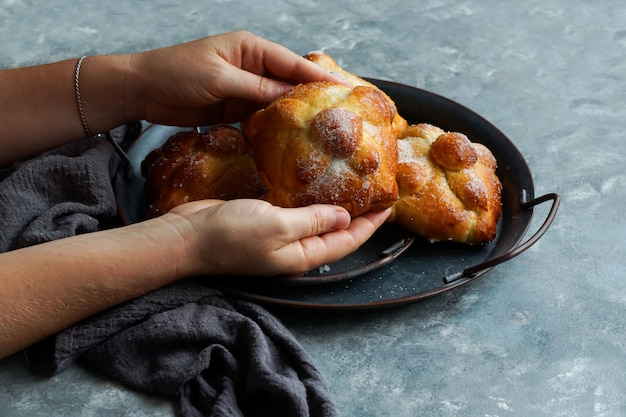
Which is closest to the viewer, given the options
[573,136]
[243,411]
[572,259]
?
[243,411]

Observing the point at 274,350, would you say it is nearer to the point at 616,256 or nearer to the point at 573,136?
the point at 616,256

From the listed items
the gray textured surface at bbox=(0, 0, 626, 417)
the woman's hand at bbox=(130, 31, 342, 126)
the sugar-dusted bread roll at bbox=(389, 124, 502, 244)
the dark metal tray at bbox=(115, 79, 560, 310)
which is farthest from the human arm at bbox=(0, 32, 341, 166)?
the gray textured surface at bbox=(0, 0, 626, 417)

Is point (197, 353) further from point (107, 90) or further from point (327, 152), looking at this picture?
point (107, 90)

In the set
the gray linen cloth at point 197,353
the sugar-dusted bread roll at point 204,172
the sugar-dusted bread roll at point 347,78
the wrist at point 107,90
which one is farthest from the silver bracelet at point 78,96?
the sugar-dusted bread roll at point 347,78

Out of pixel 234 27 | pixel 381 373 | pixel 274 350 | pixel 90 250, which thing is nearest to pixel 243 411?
pixel 274 350

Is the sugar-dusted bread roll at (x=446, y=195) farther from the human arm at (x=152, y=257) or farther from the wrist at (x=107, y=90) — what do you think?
the wrist at (x=107, y=90)

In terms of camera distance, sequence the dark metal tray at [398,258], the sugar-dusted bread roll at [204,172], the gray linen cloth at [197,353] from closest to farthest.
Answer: the gray linen cloth at [197,353] < the dark metal tray at [398,258] < the sugar-dusted bread roll at [204,172]

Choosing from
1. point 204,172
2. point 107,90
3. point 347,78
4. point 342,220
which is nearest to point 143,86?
point 107,90
